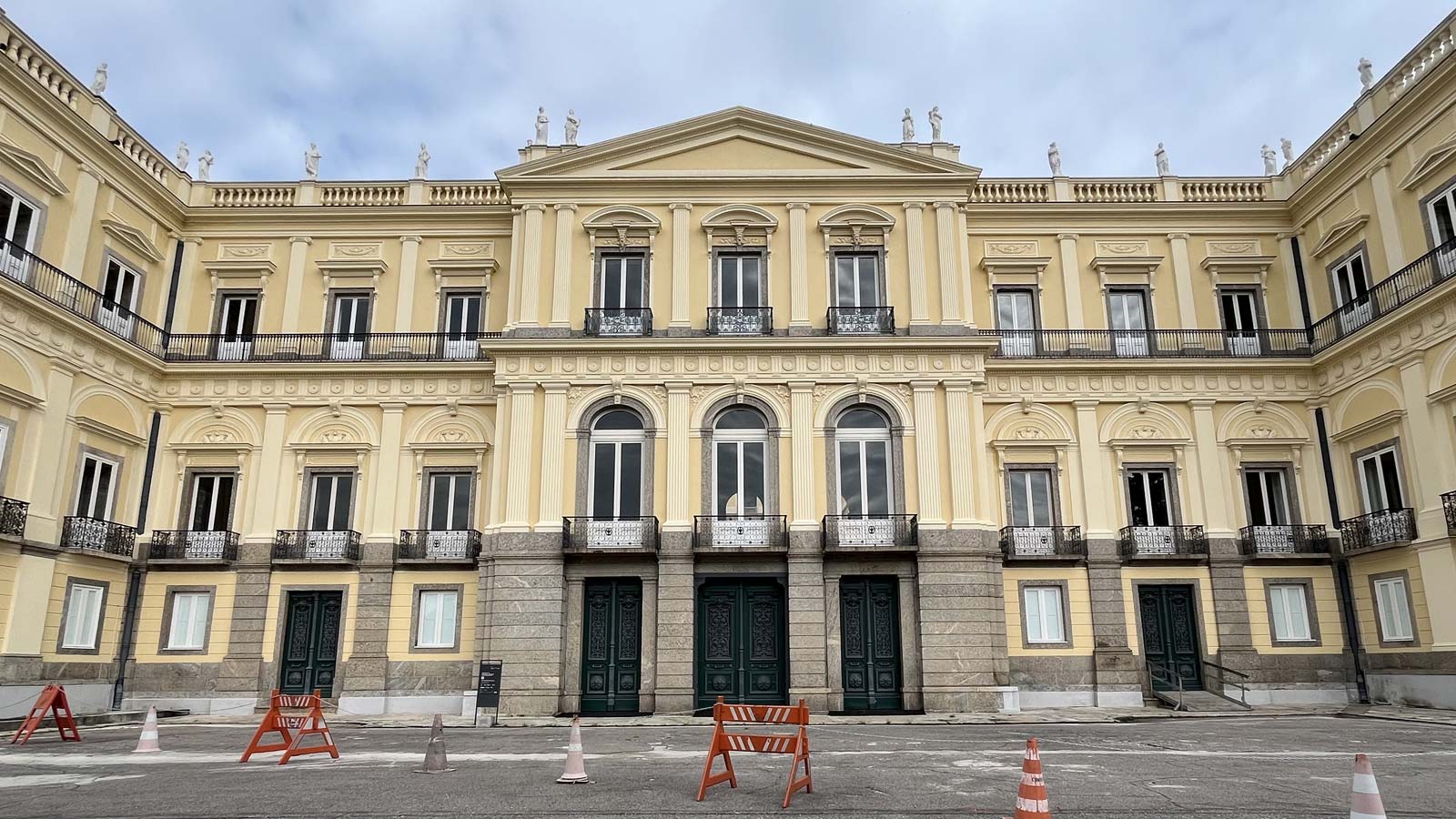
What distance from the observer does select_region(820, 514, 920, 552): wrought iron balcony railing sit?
20.9 metres

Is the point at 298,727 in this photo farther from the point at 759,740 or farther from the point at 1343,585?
the point at 1343,585

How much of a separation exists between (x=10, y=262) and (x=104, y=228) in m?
3.01

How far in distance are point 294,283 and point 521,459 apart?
820 cm

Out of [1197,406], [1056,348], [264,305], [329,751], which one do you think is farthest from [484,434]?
[1197,406]

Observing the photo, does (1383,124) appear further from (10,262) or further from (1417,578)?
(10,262)

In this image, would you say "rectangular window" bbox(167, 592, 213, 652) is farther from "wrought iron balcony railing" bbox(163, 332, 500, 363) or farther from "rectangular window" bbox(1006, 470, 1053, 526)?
"rectangular window" bbox(1006, 470, 1053, 526)

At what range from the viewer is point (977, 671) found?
66.4ft

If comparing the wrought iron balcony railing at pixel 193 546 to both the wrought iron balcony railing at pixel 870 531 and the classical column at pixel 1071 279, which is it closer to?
the wrought iron balcony railing at pixel 870 531

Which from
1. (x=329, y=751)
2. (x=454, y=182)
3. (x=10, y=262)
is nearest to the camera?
(x=329, y=751)

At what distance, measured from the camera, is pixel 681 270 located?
902 inches

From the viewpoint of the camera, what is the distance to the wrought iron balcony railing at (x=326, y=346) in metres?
24.1

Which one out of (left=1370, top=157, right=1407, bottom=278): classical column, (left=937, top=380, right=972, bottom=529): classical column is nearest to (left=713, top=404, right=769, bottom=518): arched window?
(left=937, top=380, right=972, bottom=529): classical column

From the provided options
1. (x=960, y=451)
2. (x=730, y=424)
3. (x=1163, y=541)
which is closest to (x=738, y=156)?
(x=730, y=424)

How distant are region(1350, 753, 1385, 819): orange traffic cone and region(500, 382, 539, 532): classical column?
56.3ft
